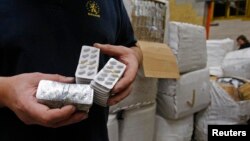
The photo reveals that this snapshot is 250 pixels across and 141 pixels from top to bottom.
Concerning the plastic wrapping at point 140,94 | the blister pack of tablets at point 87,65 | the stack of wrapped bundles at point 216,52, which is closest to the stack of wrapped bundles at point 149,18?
the plastic wrapping at point 140,94

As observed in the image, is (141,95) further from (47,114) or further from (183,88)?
(47,114)

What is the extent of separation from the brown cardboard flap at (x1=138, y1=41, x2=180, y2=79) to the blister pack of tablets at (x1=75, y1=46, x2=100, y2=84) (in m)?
0.93

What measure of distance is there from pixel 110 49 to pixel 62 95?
196mm

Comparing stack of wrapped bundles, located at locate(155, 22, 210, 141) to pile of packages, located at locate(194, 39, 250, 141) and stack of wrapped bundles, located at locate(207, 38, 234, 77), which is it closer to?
pile of packages, located at locate(194, 39, 250, 141)

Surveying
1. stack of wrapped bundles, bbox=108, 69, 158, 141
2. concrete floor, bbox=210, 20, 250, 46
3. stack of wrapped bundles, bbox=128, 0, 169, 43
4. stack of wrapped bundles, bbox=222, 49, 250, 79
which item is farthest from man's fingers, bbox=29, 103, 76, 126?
concrete floor, bbox=210, 20, 250, 46

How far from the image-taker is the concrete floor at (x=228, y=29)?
4.73m

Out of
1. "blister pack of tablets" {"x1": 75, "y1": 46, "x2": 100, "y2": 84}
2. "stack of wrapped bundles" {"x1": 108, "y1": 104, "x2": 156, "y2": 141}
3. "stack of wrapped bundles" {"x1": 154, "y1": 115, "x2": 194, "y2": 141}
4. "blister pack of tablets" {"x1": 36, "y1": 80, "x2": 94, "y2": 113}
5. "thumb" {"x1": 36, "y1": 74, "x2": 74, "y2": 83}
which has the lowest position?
"stack of wrapped bundles" {"x1": 154, "y1": 115, "x2": 194, "y2": 141}

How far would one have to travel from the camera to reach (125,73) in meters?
0.62

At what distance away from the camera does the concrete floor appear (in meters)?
4.73

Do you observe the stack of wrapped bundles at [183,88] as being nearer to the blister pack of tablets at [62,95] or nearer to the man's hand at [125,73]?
the man's hand at [125,73]

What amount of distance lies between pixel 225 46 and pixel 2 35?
11.6ft

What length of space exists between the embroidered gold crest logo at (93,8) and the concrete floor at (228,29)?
438cm

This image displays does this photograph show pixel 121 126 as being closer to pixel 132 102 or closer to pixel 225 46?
pixel 132 102

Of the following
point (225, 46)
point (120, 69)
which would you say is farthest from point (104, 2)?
point (225, 46)
